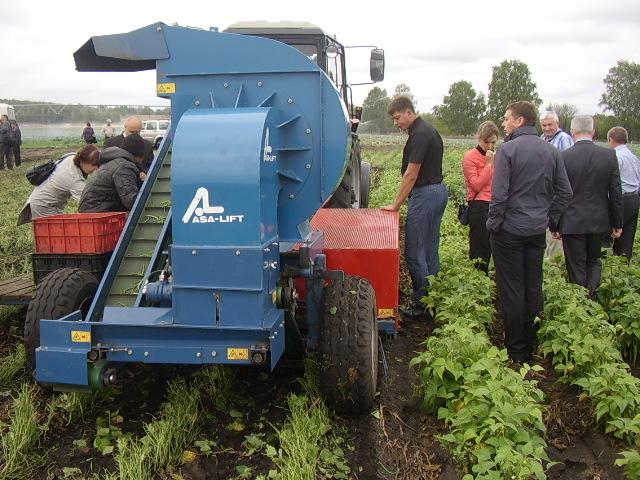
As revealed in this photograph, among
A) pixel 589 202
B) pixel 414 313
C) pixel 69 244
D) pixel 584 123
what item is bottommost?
pixel 414 313

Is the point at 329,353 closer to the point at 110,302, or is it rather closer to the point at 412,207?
the point at 110,302

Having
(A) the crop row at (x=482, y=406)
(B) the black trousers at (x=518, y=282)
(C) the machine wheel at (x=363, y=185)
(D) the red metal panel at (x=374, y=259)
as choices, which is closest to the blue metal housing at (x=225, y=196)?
(D) the red metal panel at (x=374, y=259)

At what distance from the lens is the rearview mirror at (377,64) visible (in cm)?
761

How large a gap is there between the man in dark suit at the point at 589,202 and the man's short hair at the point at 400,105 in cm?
154

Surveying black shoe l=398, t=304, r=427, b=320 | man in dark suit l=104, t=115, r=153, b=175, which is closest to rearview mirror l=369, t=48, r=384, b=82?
man in dark suit l=104, t=115, r=153, b=175

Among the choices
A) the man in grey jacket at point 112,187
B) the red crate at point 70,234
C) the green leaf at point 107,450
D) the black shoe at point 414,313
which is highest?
the man in grey jacket at point 112,187

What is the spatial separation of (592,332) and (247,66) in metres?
3.07

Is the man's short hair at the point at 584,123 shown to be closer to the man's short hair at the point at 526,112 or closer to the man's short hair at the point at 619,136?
the man's short hair at the point at 526,112

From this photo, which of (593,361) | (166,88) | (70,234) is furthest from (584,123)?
(70,234)

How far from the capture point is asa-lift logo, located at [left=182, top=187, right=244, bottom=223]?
3.18 meters

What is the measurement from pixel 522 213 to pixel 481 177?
1608 mm

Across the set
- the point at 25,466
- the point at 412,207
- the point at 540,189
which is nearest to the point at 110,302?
the point at 25,466

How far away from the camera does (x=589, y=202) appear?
5.71 m

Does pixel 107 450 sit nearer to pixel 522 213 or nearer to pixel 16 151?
pixel 522 213
